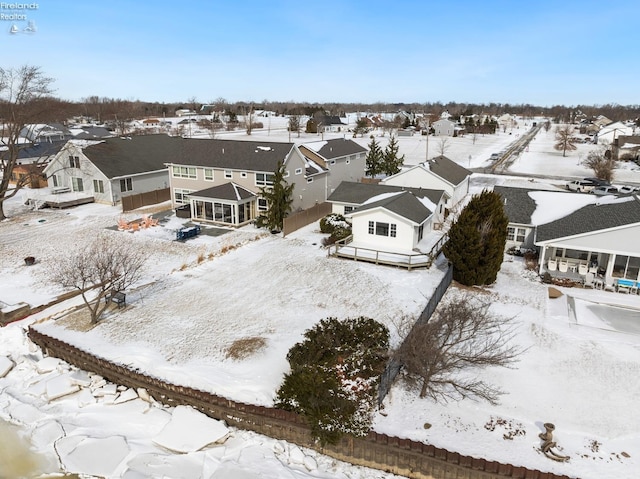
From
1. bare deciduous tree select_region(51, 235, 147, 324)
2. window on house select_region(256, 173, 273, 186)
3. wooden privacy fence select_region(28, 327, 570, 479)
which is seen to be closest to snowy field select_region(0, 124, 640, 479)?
wooden privacy fence select_region(28, 327, 570, 479)

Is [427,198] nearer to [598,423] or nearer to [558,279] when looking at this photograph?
[558,279]

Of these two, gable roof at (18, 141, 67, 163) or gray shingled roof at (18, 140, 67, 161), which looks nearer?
gable roof at (18, 141, 67, 163)

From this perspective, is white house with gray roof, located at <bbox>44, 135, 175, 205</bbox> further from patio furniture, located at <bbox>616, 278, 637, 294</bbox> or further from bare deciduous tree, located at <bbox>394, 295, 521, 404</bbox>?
patio furniture, located at <bbox>616, 278, 637, 294</bbox>

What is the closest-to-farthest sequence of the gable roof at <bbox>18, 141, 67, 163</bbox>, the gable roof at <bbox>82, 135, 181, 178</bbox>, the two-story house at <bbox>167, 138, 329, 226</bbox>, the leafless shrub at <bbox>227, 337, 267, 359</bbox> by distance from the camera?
the leafless shrub at <bbox>227, 337, 267, 359</bbox> < the two-story house at <bbox>167, 138, 329, 226</bbox> < the gable roof at <bbox>82, 135, 181, 178</bbox> < the gable roof at <bbox>18, 141, 67, 163</bbox>

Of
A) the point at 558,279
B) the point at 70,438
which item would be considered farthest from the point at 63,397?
the point at 558,279

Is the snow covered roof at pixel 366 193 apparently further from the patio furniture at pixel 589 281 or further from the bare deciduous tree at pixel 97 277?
the bare deciduous tree at pixel 97 277

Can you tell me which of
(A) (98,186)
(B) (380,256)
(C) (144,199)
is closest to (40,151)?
(A) (98,186)
